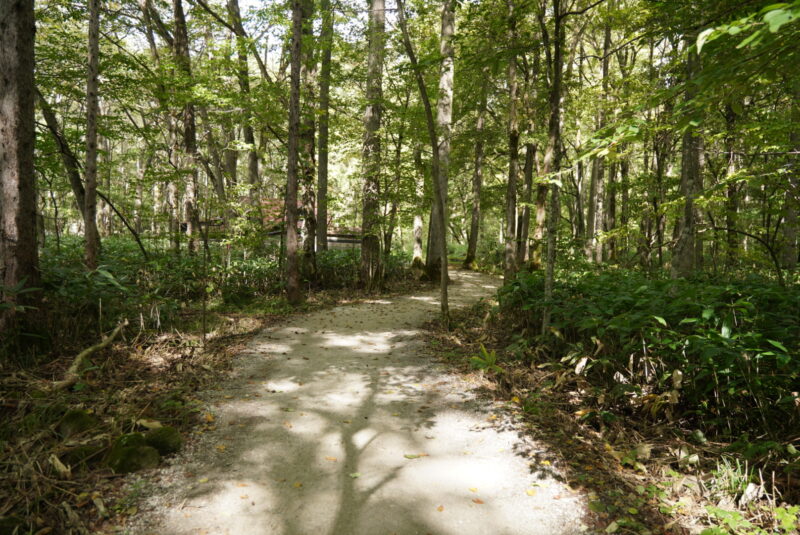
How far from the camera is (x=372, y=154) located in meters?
12.0

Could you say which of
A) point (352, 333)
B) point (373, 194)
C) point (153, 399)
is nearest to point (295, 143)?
point (373, 194)

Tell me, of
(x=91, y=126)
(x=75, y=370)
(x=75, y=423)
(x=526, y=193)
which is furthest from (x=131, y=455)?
(x=526, y=193)

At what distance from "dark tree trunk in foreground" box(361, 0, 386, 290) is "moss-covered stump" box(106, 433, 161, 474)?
921 centimetres

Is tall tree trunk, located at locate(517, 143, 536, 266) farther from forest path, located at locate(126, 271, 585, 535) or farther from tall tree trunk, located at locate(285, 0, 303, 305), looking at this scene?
forest path, located at locate(126, 271, 585, 535)

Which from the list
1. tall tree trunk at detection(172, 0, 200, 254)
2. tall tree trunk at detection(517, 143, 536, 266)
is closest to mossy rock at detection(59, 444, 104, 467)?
tall tree trunk at detection(172, 0, 200, 254)

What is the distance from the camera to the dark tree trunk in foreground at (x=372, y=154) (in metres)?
12.1

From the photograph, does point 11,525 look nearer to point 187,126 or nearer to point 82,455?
point 82,455

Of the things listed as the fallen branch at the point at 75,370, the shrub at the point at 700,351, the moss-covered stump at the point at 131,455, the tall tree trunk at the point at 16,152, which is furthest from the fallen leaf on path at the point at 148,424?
the shrub at the point at 700,351

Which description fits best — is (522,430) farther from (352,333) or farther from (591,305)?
(352,333)

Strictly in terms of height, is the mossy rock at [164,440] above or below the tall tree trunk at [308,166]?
below

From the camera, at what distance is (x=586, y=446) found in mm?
4004

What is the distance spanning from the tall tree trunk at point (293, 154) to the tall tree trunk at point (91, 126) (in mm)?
3667

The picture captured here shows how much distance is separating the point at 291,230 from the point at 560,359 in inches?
272

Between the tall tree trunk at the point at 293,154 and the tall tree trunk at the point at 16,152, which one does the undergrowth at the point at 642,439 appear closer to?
the tall tree trunk at the point at 293,154
